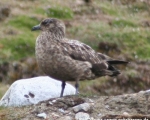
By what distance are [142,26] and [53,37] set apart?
1654cm

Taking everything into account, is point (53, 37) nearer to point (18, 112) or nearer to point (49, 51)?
point (49, 51)


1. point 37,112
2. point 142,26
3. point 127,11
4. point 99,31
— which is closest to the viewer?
point 37,112

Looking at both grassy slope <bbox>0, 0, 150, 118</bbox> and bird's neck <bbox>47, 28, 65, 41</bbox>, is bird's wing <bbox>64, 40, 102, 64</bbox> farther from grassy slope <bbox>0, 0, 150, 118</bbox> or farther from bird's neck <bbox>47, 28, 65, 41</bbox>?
grassy slope <bbox>0, 0, 150, 118</bbox>

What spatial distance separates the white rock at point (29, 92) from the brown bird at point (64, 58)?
1034mm

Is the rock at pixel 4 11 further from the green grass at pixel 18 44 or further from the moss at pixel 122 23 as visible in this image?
the moss at pixel 122 23

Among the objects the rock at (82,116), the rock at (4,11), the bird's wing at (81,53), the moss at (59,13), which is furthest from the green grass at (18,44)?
the rock at (82,116)

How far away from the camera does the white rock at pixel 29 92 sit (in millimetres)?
11766

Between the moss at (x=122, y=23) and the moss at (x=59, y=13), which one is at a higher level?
the moss at (x=59, y=13)

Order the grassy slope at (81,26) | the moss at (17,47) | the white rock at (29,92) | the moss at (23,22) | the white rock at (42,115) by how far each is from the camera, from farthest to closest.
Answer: the moss at (23,22) → the grassy slope at (81,26) → the moss at (17,47) → the white rock at (29,92) → the white rock at (42,115)

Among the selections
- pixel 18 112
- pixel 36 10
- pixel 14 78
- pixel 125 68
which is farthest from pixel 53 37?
pixel 36 10

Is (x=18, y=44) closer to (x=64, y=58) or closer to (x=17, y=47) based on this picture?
(x=17, y=47)

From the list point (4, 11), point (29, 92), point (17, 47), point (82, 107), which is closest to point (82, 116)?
point (82, 107)

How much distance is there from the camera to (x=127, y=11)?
3031 cm

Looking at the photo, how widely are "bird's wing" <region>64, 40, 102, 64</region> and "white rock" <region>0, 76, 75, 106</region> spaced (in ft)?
4.79
